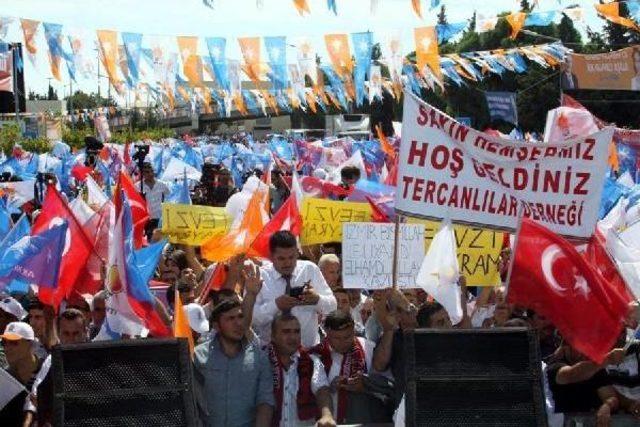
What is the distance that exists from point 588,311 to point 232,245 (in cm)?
380

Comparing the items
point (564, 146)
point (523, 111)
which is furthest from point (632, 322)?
point (523, 111)

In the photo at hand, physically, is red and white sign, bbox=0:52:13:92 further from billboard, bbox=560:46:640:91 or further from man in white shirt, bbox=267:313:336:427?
billboard, bbox=560:46:640:91

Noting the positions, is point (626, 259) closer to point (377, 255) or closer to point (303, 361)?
point (377, 255)

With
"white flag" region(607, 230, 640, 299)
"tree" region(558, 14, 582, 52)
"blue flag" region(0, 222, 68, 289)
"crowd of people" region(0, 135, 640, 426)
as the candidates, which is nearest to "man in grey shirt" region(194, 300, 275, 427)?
"crowd of people" region(0, 135, 640, 426)

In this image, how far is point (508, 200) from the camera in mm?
6648

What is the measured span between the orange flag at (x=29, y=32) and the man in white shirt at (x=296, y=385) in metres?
12.2

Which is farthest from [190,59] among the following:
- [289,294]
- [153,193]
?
[289,294]

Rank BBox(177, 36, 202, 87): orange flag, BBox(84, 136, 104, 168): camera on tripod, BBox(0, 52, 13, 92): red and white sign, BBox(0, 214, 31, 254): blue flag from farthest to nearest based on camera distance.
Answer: BBox(84, 136, 104, 168): camera on tripod < BBox(177, 36, 202, 87): orange flag < BBox(0, 52, 13, 92): red and white sign < BBox(0, 214, 31, 254): blue flag

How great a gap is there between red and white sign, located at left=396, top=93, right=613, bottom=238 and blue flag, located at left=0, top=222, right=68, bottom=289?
288 centimetres

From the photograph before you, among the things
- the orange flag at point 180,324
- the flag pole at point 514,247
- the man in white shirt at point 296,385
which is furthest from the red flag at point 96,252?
the flag pole at point 514,247

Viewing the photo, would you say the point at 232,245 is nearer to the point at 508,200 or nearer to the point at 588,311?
the point at 508,200

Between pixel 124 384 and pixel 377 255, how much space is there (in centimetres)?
292

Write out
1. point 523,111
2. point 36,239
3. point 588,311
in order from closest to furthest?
point 588,311 → point 36,239 → point 523,111

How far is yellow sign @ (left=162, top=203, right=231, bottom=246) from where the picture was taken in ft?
31.9
